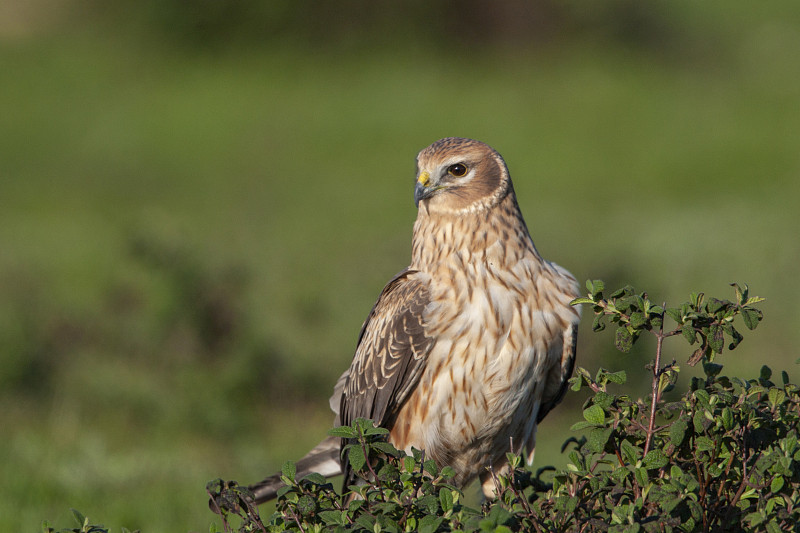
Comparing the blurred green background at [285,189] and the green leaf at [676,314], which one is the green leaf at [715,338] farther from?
the blurred green background at [285,189]

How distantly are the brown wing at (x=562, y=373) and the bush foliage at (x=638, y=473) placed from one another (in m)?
1.18

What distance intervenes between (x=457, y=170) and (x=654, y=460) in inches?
77.7

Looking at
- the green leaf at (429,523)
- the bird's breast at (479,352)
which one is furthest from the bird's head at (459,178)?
the green leaf at (429,523)

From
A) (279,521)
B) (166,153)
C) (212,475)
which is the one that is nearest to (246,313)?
(212,475)

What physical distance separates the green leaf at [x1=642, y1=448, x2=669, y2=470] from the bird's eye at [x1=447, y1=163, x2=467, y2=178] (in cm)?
194

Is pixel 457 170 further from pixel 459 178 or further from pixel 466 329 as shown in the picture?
pixel 466 329

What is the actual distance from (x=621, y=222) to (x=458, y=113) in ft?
19.8

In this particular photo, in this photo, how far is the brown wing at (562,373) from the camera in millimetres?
4676

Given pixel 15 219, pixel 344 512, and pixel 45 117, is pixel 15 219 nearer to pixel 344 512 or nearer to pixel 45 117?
pixel 45 117

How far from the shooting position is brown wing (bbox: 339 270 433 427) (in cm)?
466

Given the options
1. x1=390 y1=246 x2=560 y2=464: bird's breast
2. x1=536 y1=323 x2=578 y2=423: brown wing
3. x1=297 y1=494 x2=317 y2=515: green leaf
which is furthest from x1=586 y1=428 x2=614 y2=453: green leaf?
x1=536 y1=323 x2=578 y2=423: brown wing

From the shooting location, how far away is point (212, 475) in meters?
7.18

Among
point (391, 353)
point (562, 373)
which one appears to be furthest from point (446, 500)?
point (562, 373)

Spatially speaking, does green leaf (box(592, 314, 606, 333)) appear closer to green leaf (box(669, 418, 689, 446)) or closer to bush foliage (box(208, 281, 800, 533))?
bush foliage (box(208, 281, 800, 533))
